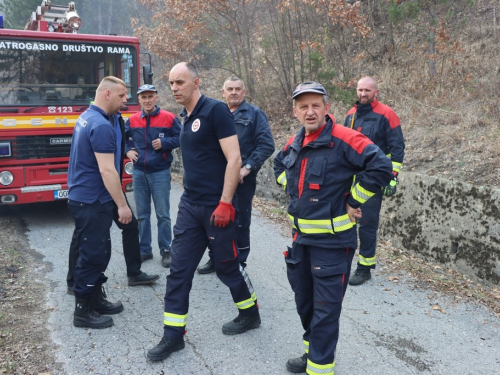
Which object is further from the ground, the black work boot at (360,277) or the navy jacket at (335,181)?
the navy jacket at (335,181)

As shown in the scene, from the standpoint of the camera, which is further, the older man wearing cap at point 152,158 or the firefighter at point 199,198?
the older man wearing cap at point 152,158

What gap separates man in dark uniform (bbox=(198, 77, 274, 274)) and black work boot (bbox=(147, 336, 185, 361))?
1.33 metres

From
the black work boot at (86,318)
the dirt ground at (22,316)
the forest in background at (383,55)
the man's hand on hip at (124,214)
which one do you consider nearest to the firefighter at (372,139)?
the forest in background at (383,55)

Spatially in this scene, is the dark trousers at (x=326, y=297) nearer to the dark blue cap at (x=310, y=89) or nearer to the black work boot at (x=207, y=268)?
the dark blue cap at (x=310, y=89)

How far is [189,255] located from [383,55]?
9639mm

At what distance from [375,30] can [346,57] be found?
1.16 metres

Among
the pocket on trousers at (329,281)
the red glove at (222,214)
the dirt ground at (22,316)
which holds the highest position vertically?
the red glove at (222,214)

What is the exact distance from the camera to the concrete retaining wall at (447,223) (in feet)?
15.4

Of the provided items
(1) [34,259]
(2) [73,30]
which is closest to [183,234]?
(1) [34,259]

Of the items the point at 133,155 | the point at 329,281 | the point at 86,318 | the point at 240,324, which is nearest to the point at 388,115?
the point at 329,281

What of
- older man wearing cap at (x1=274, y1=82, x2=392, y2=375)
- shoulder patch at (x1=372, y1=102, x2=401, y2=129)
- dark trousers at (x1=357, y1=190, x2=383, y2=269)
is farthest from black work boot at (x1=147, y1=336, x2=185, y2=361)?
shoulder patch at (x1=372, y1=102, x2=401, y2=129)

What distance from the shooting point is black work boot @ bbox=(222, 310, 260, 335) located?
3.76 meters

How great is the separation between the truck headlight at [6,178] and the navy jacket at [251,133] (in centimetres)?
390

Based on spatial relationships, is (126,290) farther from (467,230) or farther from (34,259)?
(467,230)
